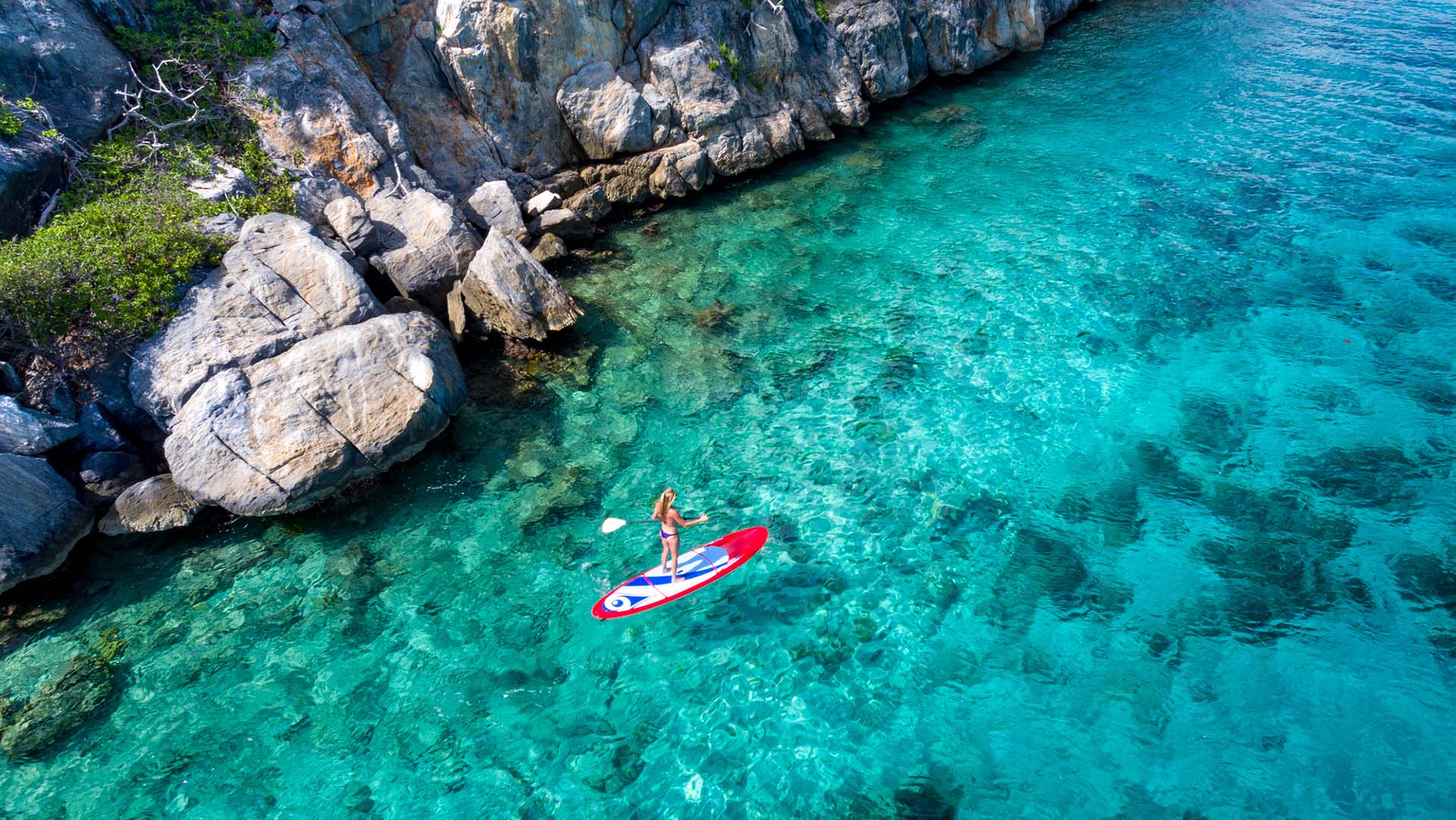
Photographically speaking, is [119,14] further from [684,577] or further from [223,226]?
[684,577]

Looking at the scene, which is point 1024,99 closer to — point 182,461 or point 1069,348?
point 1069,348

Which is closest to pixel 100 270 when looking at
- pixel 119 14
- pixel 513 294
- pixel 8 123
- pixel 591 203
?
pixel 8 123

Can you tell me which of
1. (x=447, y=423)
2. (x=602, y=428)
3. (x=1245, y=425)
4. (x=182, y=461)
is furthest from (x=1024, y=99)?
(x=182, y=461)

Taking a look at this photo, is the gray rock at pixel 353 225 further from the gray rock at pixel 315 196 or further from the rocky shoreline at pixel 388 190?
the gray rock at pixel 315 196

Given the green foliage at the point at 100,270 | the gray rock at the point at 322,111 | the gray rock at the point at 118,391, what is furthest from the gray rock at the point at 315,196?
the gray rock at the point at 118,391

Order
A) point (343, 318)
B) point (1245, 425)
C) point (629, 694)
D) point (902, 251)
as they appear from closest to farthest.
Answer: point (629, 694) → point (1245, 425) → point (343, 318) → point (902, 251)

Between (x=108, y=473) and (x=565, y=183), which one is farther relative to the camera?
(x=565, y=183)
